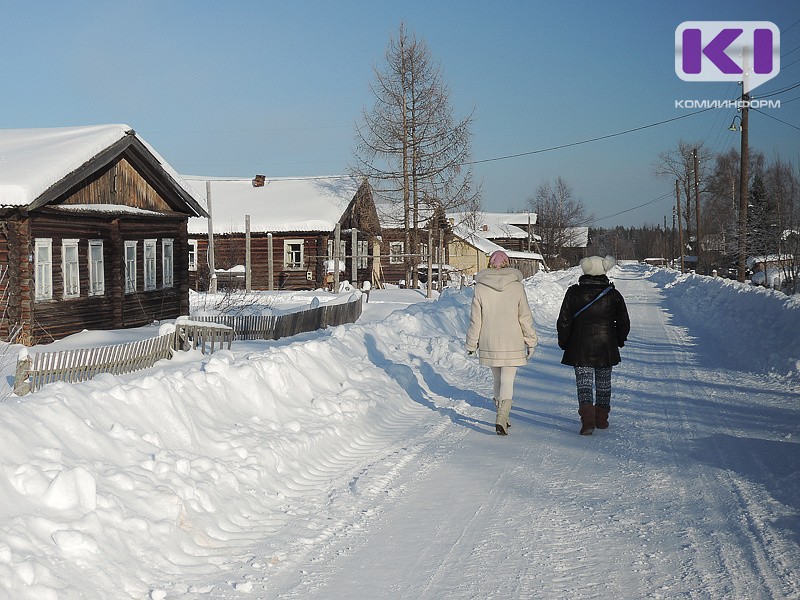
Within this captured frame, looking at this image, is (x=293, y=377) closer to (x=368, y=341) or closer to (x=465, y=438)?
(x=465, y=438)

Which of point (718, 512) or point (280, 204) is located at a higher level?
point (280, 204)

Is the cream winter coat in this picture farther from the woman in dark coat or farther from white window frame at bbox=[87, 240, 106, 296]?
white window frame at bbox=[87, 240, 106, 296]

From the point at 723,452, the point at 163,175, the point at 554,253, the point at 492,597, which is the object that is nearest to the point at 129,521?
the point at 492,597

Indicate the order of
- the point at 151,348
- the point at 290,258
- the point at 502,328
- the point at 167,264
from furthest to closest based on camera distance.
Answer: the point at 290,258 → the point at 167,264 → the point at 151,348 → the point at 502,328

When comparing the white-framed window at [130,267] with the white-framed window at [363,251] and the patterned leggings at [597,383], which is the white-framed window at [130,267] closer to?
the patterned leggings at [597,383]

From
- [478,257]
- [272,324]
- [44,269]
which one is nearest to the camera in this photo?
[272,324]

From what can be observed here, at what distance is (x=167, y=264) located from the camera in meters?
25.2

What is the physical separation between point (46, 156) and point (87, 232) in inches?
96.6

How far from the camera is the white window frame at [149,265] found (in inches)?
928

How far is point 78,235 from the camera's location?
66.5 ft

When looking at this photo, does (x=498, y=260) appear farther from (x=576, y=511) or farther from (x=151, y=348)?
(x=151, y=348)

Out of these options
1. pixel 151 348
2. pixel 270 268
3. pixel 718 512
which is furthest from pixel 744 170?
pixel 718 512

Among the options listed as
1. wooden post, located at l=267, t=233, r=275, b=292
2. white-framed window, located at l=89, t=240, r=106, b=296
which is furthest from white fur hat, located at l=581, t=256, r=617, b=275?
wooden post, located at l=267, t=233, r=275, b=292

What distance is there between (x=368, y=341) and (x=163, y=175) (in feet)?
41.0
